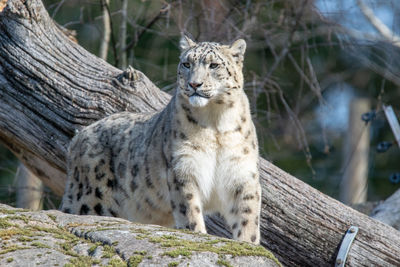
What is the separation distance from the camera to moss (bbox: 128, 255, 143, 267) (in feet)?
10.4

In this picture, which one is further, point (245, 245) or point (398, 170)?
point (398, 170)

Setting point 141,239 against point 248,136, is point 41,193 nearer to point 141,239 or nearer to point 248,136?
point 248,136

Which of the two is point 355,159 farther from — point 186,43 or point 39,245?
point 39,245

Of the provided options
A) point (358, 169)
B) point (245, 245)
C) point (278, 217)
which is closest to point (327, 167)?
point (358, 169)

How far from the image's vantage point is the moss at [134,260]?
3.18m

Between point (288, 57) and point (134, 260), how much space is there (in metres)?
9.81

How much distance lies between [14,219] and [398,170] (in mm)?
11933

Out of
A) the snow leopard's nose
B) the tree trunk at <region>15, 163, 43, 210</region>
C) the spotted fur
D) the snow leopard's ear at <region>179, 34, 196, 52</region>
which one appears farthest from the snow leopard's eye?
the tree trunk at <region>15, 163, 43, 210</region>

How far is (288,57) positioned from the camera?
1258cm

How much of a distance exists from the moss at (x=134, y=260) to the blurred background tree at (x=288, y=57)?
442 cm

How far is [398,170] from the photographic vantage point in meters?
14.4

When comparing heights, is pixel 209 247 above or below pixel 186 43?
below

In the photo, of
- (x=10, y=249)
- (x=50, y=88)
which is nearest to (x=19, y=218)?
(x=10, y=249)

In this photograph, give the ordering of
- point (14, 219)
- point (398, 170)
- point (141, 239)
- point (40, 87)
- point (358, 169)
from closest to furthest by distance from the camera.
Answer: point (141, 239)
point (14, 219)
point (40, 87)
point (358, 169)
point (398, 170)
